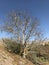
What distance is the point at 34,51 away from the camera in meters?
22.8

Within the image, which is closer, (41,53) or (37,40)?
(37,40)

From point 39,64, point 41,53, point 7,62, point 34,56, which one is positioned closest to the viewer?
point 7,62

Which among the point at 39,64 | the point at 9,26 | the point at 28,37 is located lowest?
the point at 39,64

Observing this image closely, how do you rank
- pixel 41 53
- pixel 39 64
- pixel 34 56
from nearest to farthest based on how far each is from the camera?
pixel 39 64 → pixel 34 56 → pixel 41 53

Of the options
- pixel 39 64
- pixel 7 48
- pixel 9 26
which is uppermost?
pixel 9 26

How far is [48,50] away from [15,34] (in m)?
6.95

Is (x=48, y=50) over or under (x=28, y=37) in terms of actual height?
under

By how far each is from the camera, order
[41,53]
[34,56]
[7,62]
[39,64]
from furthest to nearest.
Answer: [41,53], [34,56], [39,64], [7,62]

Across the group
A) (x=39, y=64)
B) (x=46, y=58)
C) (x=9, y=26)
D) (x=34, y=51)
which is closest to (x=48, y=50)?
(x=46, y=58)

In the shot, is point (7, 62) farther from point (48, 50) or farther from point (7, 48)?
point (48, 50)

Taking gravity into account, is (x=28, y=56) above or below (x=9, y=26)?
below

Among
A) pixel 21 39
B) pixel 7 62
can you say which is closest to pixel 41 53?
pixel 21 39

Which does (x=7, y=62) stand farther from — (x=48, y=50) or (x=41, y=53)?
(x=48, y=50)

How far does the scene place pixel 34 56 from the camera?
2253cm
